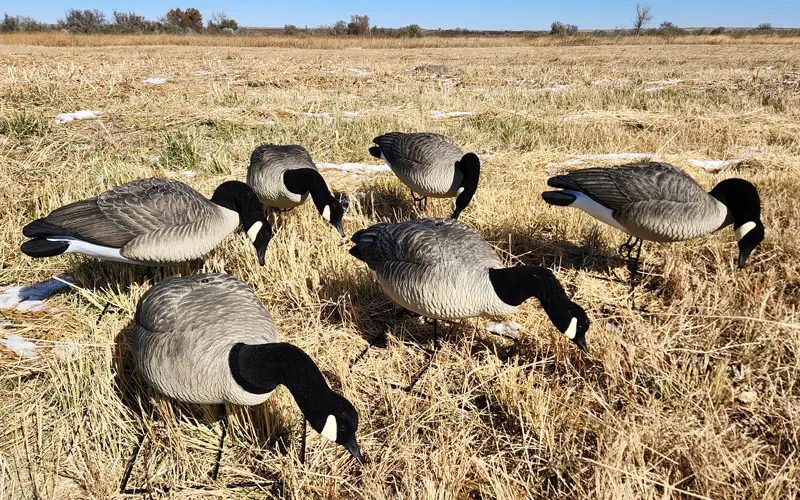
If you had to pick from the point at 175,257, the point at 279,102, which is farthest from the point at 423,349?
the point at 279,102

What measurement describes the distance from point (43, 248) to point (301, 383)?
3.13 meters

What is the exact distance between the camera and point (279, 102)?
1217 centimetres

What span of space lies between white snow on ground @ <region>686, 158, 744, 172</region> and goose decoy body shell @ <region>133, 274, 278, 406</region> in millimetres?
7900

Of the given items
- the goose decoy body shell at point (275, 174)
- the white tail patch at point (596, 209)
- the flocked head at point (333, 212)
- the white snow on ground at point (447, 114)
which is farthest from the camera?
the white snow on ground at point (447, 114)

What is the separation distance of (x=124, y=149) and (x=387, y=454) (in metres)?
7.65

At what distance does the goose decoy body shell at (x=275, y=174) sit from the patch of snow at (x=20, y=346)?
2898 mm

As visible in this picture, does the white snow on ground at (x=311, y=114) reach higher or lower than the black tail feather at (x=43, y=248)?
higher

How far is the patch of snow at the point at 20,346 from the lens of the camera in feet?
12.5

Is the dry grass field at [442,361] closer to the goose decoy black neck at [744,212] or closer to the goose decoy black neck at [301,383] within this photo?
the goose decoy black neck at [744,212]

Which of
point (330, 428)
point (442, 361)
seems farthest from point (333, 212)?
point (330, 428)

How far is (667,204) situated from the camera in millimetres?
4719

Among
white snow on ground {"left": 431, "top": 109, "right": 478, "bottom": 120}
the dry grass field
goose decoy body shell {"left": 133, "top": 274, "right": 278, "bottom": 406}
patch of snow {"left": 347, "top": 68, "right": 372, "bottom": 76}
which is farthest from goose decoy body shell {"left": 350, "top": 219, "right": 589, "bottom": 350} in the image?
patch of snow {"left": 347, "top": 68, "right": 372, "bottom": 76}

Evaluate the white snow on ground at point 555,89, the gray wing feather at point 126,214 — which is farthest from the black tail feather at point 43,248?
the white snow on ground at point 555,89

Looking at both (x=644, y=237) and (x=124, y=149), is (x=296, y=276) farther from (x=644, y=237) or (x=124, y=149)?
(x=124, y=149)
